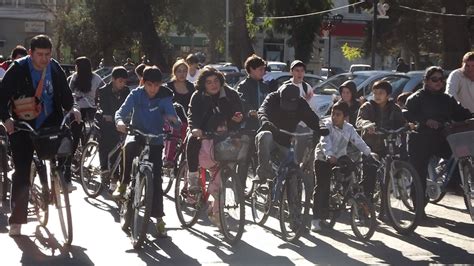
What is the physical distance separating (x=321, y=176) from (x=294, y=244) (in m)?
0.89

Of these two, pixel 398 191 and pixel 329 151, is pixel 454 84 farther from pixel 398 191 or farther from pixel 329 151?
pixel 329 151

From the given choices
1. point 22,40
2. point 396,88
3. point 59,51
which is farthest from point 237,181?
point 22,40

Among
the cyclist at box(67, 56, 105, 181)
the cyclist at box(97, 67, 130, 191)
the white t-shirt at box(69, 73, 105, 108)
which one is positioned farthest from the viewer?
the white t-shirt at box(69, 73, 105, 108)

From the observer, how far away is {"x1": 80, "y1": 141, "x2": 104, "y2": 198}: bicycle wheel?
1151 cm

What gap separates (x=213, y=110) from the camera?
9000 millimetres

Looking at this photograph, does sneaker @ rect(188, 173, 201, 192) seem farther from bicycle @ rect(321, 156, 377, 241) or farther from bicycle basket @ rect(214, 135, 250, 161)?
bicycle @ rect(321, 156, 377, 241)

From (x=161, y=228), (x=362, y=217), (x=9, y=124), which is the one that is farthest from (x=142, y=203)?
(x=362, y=217)

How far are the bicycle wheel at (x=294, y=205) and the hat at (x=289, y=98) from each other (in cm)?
81

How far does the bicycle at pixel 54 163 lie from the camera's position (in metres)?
7.86

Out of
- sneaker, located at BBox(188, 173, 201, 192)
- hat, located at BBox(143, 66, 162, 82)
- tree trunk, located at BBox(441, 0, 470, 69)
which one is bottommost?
sneaker, located at BBox(188, 173, 201, 192)

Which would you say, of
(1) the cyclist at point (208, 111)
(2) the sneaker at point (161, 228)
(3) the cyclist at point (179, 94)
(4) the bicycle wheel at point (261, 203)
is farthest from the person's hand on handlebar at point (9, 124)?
(3) the cyclist at point (179, 94)

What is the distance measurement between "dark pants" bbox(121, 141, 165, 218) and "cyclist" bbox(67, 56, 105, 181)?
11.0ft

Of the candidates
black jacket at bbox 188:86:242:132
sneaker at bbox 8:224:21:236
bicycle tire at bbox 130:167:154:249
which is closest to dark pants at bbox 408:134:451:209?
black jacket at bbox 188:86:242:132

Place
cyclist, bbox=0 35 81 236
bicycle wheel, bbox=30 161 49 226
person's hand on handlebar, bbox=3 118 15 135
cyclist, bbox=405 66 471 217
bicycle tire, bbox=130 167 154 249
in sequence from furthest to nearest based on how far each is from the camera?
cyclist, bbox=405 66 471 217
bicycle wheel, bbox=30 161 49 226
cyclist, bbox=0 35 81 236
bicycle tire, bbox=130 167 154 249
person's hand on handlebar, bbox=3 118 15 135
